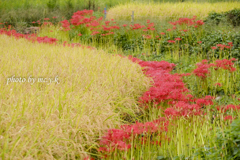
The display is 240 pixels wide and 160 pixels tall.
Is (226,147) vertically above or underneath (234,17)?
underneath

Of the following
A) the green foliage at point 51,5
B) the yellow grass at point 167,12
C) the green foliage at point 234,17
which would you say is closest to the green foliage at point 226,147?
the green foliage at point 234,17

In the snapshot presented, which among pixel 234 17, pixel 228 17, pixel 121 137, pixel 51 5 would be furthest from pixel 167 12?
pixel 121 137

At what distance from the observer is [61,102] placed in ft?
9.93

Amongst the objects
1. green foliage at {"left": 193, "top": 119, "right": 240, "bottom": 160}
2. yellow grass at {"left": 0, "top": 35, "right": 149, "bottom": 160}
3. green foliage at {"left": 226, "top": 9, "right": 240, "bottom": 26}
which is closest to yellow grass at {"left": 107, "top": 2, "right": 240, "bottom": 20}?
green foliage at {"left": 226, "top": 9, "right": 240, "bottom": 26}

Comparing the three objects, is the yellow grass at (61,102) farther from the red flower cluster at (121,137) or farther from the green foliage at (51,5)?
the green foliage at (51,5)

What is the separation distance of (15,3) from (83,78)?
40.1 ft

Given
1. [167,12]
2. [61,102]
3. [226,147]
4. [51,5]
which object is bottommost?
[226,147]

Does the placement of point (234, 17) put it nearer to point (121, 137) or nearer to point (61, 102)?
point (61, 102)

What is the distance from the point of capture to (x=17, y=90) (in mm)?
3373

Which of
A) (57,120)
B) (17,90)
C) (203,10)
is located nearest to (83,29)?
(203,10)

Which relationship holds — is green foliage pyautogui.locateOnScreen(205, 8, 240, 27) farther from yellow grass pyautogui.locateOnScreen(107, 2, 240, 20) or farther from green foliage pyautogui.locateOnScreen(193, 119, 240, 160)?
green foliage pyautogui.locateOnScreen(193, 119, 240, 160)

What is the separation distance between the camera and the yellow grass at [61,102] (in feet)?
7.54

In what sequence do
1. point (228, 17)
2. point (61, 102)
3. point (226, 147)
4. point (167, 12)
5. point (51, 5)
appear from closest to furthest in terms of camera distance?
point (226, 147) < point (61, 102) < point (228, 17) < point (167, 12) < point (51, 5)

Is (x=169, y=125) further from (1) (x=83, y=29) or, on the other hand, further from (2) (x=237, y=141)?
(1) (x=83, y=29)
